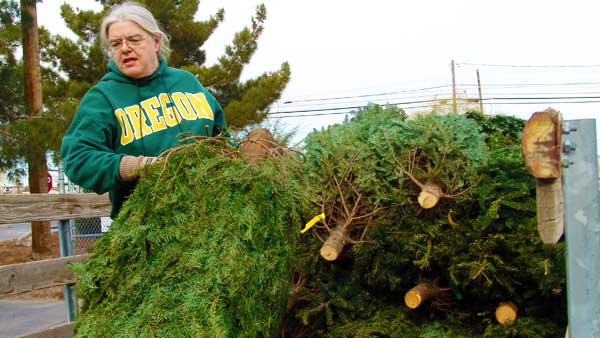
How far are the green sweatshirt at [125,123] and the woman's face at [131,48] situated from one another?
5cm

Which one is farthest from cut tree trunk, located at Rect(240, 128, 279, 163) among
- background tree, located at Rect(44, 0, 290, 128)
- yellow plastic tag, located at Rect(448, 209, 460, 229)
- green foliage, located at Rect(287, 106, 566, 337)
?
background tree, located at Rect(44, 0, 290, 128)

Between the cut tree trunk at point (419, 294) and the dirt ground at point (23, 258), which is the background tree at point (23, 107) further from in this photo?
the cut tree trunk at point (419, 294)

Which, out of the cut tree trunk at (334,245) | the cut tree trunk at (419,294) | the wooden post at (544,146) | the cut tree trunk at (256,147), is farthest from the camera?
the cut tree trunk at (334,245)

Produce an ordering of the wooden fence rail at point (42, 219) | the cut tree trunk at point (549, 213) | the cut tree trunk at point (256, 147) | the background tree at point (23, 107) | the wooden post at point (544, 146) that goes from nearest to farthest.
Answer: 1. the wooden post at point (544, 146)
2. the cut tree trunk at point (549, 213)
3. the cut tree trunk at point (256, 147)
4. the wooden fence rail at point (42, 219)
5. the background tree at point (23, 107)

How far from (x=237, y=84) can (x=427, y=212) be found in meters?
11.9

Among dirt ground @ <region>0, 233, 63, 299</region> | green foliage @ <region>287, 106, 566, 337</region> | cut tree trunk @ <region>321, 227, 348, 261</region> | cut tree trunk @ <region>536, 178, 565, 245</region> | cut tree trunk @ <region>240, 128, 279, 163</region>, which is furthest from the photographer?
dirt ground @ <region>0, 233, 63, 299</region>

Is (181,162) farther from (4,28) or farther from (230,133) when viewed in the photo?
(4,28)

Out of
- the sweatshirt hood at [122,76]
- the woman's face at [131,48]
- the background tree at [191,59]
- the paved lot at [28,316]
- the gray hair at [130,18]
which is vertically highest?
the background tree at [191,59]

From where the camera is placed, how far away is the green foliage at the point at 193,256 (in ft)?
5.28

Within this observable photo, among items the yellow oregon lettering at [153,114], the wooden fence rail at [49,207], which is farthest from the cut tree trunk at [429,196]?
the wooden fence rail at [49,207]

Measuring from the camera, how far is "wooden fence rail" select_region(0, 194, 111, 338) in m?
3.59

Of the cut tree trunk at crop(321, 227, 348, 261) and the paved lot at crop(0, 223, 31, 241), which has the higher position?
the paved lot at crop(0, 223, 31, 241)

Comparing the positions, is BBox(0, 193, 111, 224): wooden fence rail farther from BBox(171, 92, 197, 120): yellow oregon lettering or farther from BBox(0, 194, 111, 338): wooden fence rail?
BBox(171, 92, 197, 120): yellow oregon lettering

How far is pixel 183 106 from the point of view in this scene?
2.31 m
